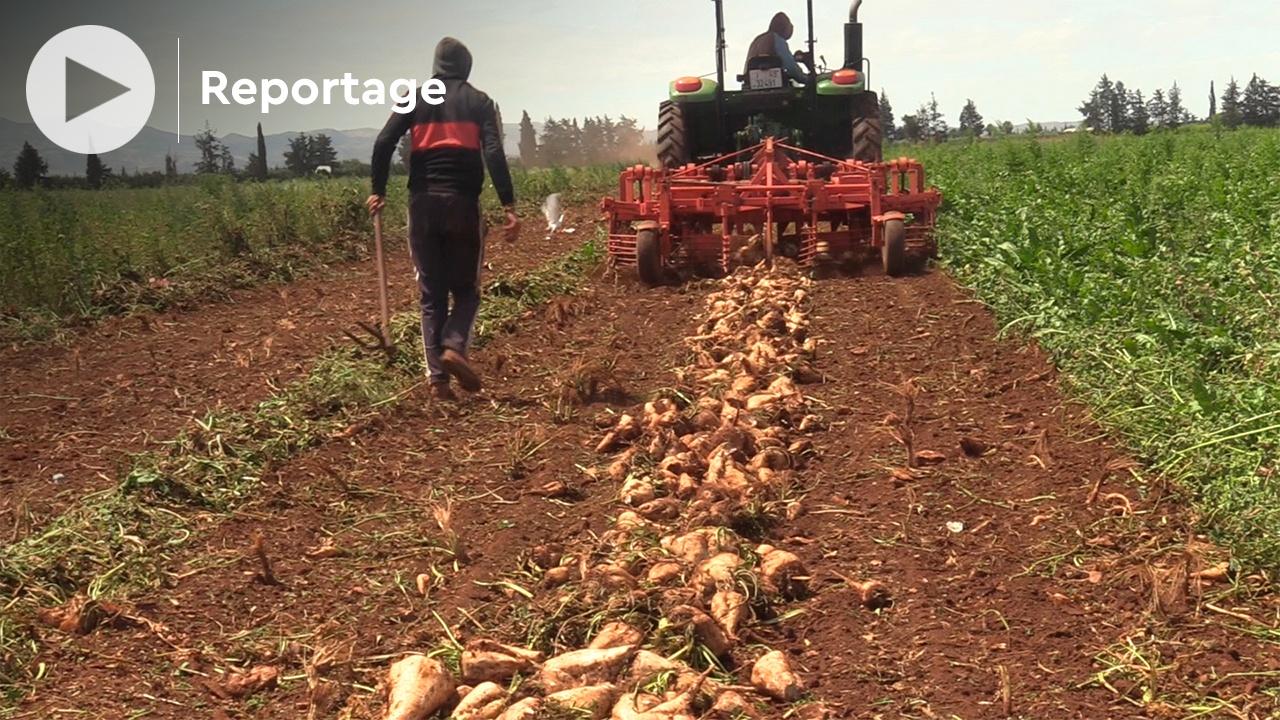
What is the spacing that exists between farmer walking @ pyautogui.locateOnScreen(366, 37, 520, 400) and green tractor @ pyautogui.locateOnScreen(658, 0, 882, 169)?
19.3 ft

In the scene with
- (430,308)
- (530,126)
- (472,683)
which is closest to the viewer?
(472,683)

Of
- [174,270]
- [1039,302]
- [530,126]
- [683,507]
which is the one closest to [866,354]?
[1039,302]

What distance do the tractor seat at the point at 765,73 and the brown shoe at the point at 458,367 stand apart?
22.1ft

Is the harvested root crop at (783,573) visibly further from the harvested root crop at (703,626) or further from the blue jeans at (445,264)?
the blue jeans at (445,264)

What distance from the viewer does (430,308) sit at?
21.7ft

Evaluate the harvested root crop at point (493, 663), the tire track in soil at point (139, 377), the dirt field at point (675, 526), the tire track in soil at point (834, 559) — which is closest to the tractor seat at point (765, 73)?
the tire track in soil at point (139, 377)

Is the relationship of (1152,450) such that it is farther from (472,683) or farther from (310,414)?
(310,414)

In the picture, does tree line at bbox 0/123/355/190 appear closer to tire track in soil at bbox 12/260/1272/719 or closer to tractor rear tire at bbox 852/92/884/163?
tractor rear tire at bbox 852/92/884/163

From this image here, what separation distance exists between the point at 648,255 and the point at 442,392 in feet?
12.9

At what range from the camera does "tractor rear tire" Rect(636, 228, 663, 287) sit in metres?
10.1

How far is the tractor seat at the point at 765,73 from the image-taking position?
1207 centimetres

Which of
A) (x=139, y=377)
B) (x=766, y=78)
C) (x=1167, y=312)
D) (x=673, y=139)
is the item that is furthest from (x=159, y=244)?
(x=1167, y=312)

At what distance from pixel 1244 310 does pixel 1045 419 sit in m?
1.18

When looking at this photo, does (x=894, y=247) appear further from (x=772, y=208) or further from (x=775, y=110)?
(x=775, y=110)
